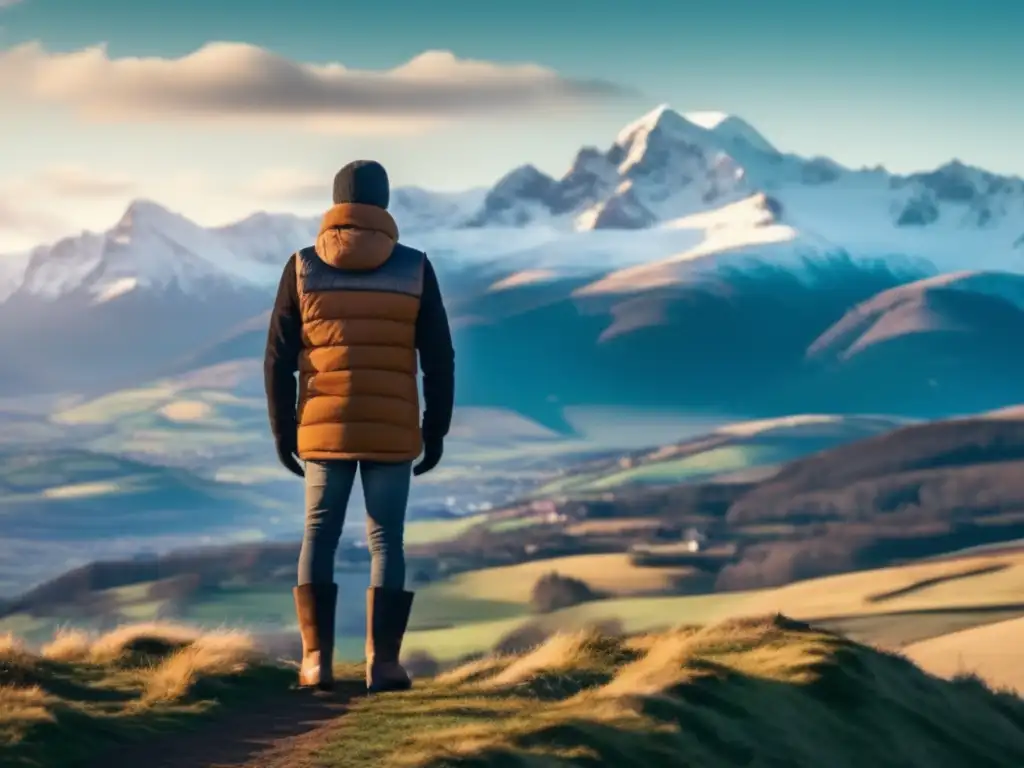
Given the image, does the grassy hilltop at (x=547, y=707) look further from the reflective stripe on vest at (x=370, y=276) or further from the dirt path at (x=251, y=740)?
the reflective stripe on vest at (x=370, y=276)

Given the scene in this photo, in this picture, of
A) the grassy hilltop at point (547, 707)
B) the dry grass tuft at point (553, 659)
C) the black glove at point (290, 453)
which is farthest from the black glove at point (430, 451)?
the dry grass tuft at point (553, 659)

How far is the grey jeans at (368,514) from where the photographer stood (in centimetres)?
1455

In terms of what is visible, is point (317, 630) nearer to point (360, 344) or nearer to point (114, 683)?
point (114, 683)

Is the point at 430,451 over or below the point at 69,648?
over

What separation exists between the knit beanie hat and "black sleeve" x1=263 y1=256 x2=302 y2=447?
2.27 feet

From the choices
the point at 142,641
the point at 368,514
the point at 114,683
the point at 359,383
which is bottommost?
the point at 114,683

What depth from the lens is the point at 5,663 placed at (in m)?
15.2

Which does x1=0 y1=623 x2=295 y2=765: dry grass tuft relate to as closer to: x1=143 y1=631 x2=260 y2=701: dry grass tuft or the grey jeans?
x1=143 y1=631 x2=260 y2=701: dry grass tuft

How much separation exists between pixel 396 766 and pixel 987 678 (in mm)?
11432

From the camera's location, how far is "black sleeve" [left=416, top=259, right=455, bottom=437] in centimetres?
1461

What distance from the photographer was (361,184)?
582 inches

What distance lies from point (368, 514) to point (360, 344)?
4.49ft

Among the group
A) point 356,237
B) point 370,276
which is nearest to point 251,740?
point 370,276

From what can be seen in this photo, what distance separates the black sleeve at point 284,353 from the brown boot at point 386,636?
1.46 m
